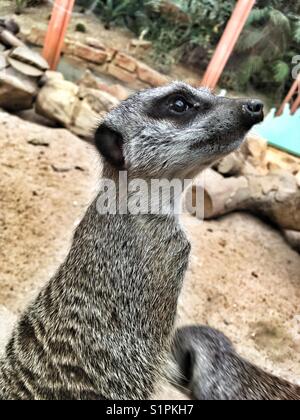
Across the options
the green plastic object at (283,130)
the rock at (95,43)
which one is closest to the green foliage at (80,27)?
the rock at (95,43)

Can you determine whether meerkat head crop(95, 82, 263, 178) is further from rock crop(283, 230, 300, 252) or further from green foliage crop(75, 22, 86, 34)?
rock crop(283, 230, 300, 252)

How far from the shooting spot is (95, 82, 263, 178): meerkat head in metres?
0.97

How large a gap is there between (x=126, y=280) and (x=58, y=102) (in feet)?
5.30

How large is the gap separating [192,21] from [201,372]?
3.93 feet

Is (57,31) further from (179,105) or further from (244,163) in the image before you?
(244,163)

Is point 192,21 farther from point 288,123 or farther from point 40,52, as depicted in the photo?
point 40,52

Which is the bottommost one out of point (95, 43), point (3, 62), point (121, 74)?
point (3, 62)

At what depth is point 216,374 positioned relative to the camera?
1.02 m

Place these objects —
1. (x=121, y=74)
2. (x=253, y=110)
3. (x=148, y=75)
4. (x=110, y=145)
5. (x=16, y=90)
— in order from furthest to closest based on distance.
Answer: (x=16, y=90)
(x=121, y=74)
(x=148, y=75)
(x=110, y=145)
(x=253, y=110)

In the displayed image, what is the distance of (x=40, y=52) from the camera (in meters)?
2.02

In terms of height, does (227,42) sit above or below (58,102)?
above

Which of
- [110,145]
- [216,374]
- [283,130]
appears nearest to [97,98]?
[283,130]

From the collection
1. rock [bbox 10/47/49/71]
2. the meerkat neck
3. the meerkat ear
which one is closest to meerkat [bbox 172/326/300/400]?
the meerkat neck

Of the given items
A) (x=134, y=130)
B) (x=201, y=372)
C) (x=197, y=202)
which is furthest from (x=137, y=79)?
(x=201, y=372)
